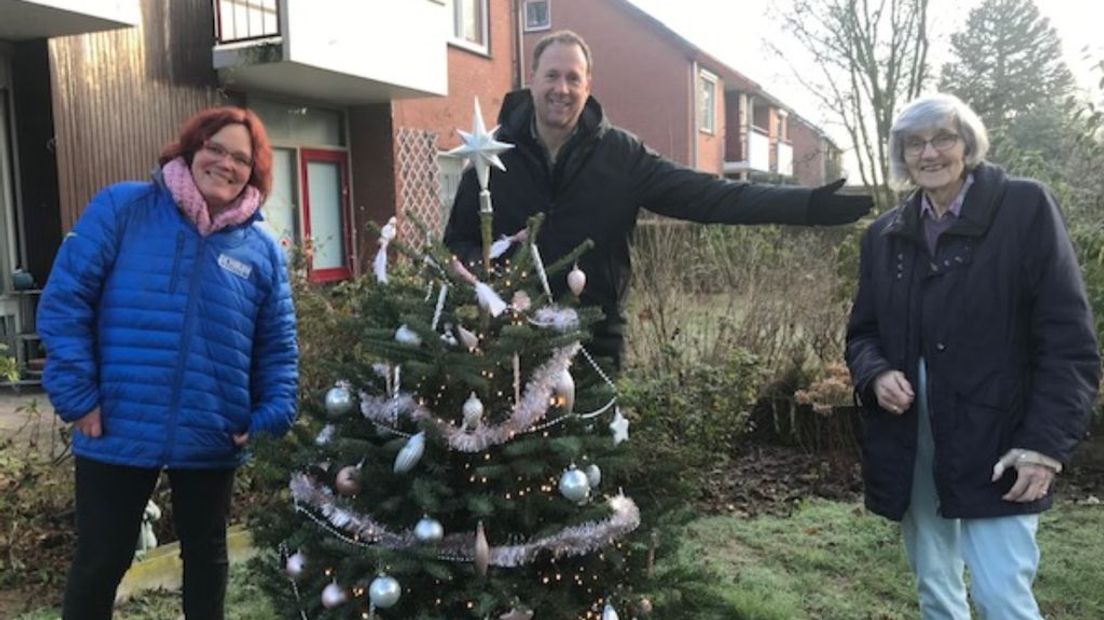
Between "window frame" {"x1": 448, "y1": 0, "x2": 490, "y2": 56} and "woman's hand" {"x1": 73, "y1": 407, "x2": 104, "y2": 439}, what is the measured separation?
11.9 m

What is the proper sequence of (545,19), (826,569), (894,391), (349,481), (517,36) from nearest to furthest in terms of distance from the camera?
1. (349,481)
2. (894,391)
3. (826,569)
4. (517,36)
5. (545,19)

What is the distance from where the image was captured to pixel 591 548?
98.4 inches

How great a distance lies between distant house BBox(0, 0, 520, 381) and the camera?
806cm

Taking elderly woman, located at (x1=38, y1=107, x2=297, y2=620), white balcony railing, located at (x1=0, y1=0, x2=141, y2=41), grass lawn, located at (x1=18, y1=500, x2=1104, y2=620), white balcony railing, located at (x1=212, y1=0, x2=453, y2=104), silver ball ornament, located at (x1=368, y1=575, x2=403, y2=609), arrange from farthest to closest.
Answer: white balcony railing, located at (x1=212, y1=0, x2=453, y2=104) → white balcony railing, located at (x1=0, y1=0, x2=141, y2=41) → grass lawn, located at (x1=18, y1=500, x2=1104, y2=620) → elderly woman, located at (x1=38, y1=107, x2=297, y2=620) → silver ball ornament, located at (x1=368, y1=575, x2=403, y2=609)

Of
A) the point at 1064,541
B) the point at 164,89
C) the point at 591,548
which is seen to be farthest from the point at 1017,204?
the point at 164,89

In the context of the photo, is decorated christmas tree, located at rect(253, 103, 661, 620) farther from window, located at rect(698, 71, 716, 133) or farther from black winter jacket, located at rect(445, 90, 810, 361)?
window, located at rect(698, 71, 716, 133)

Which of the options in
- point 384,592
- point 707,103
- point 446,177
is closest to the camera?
point 384,592

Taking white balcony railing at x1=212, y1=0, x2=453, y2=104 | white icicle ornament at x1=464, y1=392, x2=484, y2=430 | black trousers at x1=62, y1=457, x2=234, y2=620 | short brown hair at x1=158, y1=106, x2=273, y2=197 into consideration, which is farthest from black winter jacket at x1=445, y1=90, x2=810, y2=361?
white balcony railing at x1=212, y1=0, x2=453, y2=104

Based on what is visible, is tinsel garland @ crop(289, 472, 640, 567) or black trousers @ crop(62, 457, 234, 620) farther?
black trousers @ crop(62, 457, 234, 620)

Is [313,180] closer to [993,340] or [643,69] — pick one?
[993,340]

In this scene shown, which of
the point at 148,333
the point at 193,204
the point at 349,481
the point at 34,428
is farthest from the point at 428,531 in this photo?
the point at 34,428

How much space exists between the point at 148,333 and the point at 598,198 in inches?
60.1

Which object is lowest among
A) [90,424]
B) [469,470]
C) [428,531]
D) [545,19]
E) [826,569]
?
[826,569]

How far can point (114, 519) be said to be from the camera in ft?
9.09
